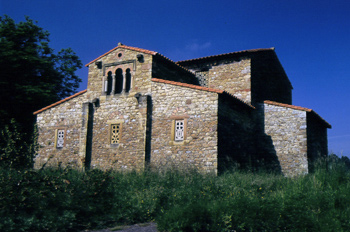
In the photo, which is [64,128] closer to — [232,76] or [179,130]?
[179,130]

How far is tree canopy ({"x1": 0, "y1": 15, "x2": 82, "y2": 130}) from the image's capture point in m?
20.4

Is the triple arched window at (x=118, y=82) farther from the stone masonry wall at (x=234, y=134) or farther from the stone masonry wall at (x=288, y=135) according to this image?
the stone masonry wall at (x=288, y=135)

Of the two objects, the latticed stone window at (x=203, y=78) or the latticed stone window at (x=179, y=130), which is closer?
the latticed stone window at (x=179, y=130)

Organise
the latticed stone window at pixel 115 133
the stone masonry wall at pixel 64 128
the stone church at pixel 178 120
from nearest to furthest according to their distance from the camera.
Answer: the stone church at pixel 178 120 → the latticed stone window at pixel 115 133 → the stone masonry wall at pixel 64 128

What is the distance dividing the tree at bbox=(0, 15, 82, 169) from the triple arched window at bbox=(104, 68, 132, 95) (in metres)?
7.10

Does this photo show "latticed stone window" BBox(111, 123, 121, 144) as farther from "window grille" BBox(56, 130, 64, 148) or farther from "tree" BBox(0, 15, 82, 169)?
"tree" BBox(0, 15, 82, 169)

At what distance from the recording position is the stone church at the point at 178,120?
13297mm

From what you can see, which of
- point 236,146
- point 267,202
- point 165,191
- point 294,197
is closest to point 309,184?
point 294,197

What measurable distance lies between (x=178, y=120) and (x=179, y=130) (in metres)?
0.46

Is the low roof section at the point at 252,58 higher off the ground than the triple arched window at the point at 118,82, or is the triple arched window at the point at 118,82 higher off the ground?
the low roof section at the point at 252,58

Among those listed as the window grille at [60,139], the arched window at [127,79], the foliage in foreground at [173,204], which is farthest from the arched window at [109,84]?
the foliage in foreground at [173,204]

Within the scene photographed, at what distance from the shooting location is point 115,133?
49.9 feet

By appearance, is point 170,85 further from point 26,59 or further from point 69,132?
point 26,59

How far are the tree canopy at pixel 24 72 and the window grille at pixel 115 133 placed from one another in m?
8.02
